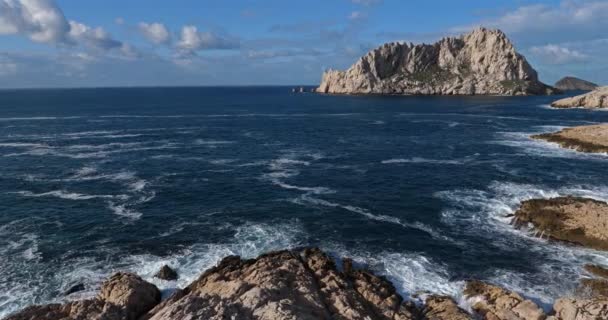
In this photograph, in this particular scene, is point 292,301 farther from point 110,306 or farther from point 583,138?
point 583,138

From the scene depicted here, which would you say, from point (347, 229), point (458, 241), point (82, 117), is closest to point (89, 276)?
point (347, 229)

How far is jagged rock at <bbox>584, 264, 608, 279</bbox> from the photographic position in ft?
133

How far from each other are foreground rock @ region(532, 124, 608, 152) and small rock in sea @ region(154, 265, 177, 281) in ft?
299

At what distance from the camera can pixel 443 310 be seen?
3384cm

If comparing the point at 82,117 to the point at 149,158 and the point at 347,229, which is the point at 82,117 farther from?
the point at 347,229

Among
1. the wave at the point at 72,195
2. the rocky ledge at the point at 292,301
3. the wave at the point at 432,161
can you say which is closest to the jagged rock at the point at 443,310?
the rocky ledge at the point at 292,301

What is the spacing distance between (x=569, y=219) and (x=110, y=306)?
49.4 m

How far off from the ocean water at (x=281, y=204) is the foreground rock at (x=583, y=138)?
14.9 ft

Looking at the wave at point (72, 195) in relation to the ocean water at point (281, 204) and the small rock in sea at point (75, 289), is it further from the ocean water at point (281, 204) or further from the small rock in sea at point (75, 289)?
the small rock in sea at point (75, 289)

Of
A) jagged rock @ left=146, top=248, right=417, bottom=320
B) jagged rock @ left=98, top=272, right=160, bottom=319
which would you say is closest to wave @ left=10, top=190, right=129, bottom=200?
jagged rock @ left=98, top=272, right=160, bottom=319

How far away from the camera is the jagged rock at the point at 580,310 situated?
31.0 metres

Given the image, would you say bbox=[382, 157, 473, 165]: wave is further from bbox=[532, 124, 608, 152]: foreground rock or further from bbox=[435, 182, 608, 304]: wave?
bbox=[532, 124, 608, 152]: foreground rock

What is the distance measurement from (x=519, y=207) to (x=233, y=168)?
4731 cm

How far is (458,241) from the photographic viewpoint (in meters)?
49.0
